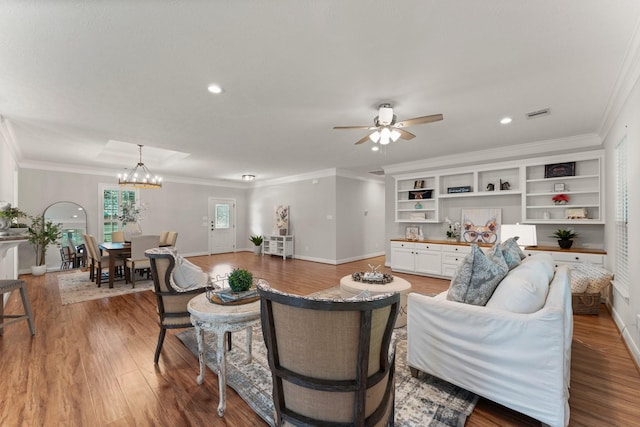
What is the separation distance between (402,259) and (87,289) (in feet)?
20.0

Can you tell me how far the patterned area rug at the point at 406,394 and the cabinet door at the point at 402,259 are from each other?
11.9 feet

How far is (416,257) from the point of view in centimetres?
600

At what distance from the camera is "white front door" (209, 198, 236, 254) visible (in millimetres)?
9414

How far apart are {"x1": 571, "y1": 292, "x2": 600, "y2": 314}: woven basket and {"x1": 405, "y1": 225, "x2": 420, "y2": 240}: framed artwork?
9.84 ft

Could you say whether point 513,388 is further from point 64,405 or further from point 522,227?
point 64,405

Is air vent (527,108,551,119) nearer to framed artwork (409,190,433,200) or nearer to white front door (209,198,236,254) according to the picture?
framed artwork (409,190,433,200)

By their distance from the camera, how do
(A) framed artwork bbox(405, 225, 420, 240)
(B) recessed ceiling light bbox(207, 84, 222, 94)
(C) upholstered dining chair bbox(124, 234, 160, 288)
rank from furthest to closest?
(A) framed artwork bbox(405, 225, 420, 240) < (C) upholstered dining chair bbox(124, 234, 160, 288) < (B) recessed ceiling light bbox(207, 84, 222, 94)

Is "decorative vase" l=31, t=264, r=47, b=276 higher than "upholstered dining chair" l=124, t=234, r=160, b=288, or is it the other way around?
"upholstered dining chair" l=124, t=234, r=160, b=288

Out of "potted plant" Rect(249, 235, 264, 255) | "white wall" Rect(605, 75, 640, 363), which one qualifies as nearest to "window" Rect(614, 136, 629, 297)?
"white wall" Rect(605, 75, 640, 363)

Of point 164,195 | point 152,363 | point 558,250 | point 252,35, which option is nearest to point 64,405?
point 152,363

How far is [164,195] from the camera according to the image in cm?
830

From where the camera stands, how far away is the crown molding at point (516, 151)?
444cm

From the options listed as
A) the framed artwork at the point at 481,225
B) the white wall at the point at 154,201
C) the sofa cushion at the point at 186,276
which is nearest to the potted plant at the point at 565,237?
the framed artwork at the point at 481,225

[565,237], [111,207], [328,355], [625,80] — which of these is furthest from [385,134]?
[111,207]
